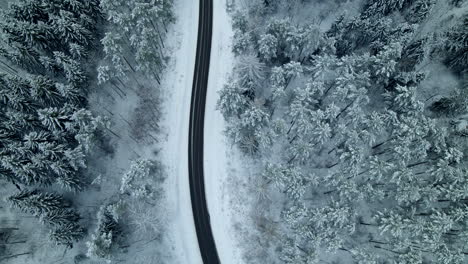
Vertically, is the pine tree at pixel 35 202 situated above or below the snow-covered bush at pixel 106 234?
above

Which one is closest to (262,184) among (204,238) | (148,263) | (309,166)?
(309,166)

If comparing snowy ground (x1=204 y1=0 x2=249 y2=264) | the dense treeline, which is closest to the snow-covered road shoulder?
snowy ground (x1=204 y1=0 x2=249 y2=264)

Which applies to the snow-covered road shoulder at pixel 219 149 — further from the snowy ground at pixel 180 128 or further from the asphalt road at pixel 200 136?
the snowy ground at pixel 180 128

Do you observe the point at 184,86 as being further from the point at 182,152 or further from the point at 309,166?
the point at 309,166

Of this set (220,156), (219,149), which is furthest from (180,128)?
(220,156)

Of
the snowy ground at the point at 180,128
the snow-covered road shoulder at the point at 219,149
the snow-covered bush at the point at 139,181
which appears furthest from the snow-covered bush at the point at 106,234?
the snow-covered road shoulder at the point at 219,149

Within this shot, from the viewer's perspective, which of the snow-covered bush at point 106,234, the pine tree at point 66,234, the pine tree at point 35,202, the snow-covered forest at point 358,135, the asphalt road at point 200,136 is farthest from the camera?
the asphalt road at point 200,136

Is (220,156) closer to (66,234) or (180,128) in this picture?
(180,128)
